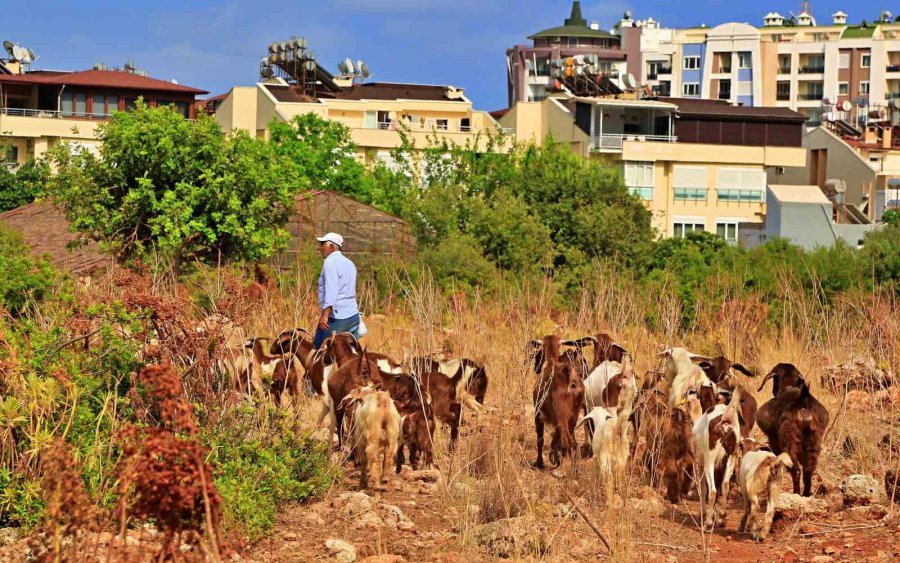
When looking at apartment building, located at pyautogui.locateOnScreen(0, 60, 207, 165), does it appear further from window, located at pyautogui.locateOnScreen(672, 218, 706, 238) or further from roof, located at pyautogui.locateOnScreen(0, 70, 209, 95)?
window, located at pyautogui.locateOnScreen(672, 218, 706, 238)

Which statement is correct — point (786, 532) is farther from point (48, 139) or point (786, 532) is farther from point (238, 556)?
point (48, 139)

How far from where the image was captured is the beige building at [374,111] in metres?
72.2

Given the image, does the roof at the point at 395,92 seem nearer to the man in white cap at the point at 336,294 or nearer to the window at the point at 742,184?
the window at the point at 742,184

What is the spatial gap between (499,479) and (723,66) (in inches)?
4552

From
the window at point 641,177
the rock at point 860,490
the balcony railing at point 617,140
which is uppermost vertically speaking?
the balcony railing at point 617,140

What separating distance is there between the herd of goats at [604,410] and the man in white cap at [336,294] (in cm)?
32

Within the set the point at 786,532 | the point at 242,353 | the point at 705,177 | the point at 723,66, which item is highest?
→ the point at 723,66

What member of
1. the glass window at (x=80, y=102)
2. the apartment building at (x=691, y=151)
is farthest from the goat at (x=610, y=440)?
the glass window at (x=80, y=102)

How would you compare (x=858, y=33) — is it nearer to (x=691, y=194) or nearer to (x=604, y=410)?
(x=691, y=194)

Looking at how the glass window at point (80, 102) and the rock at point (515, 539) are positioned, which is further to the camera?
the glass window at point (80, 102)

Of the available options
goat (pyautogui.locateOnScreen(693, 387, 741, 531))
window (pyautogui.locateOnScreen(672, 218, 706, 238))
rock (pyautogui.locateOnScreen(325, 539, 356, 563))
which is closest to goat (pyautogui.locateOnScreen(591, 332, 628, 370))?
goat (pyautogui.locateOnScreen(693, 387, 741, 531))

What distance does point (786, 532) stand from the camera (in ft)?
35.1

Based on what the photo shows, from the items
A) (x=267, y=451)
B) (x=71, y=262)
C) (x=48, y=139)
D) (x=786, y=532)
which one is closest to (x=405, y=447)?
(x=267, y=451)

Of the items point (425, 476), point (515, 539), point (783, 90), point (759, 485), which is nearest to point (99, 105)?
point (425, 476)
